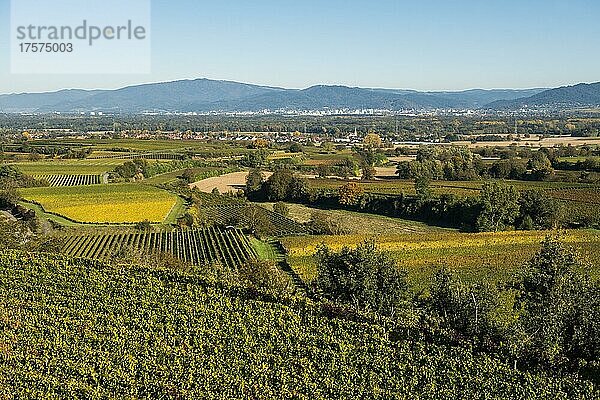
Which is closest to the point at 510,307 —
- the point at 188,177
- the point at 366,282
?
the point at 366,282

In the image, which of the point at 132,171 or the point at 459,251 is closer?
the point at 459,251

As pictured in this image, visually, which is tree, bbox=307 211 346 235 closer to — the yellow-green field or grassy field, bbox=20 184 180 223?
grassy field, bbox=20 184 180 223

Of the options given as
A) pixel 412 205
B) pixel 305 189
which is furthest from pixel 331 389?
pixel 305 189

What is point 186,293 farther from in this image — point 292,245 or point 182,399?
point 292,245

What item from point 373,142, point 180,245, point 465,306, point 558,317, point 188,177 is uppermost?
point 373,142

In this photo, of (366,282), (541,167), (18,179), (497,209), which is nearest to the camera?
(366,282)

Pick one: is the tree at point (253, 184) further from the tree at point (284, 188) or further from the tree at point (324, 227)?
the tree at point (324, 227)

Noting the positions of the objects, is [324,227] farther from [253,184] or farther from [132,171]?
[132,171]

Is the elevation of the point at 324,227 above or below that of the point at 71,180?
below

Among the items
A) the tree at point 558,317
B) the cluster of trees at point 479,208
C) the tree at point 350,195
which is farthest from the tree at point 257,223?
the tree at point 558,317
